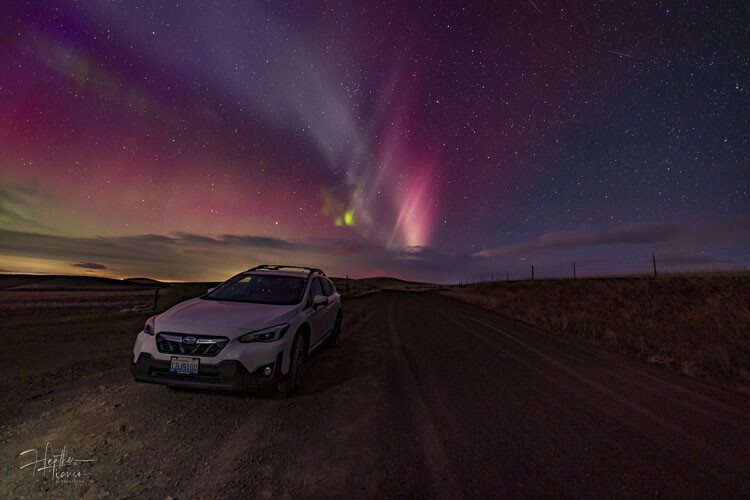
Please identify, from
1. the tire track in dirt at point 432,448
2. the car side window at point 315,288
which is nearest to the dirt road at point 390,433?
the tire track in dirt at point 432,448

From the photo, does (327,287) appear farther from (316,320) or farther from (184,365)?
(184,365)

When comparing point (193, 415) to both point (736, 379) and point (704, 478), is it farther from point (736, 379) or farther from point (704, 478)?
point (736, 379)

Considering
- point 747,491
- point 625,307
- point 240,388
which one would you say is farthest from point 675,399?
point 625,307

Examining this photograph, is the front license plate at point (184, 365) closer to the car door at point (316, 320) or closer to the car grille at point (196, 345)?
the car grille at point (196, 345)

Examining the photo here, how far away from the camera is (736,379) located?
5578 millimetres

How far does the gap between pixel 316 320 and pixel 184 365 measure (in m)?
2.29

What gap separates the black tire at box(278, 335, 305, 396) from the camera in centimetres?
447

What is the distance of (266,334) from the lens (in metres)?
4.18

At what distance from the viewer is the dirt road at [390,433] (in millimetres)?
2559

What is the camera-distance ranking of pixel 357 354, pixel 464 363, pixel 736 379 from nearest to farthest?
pixel 736 379
pixel 464 363
pixel 357 354

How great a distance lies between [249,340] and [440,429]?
8.18ft

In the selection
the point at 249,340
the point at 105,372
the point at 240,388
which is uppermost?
the point at 249,340

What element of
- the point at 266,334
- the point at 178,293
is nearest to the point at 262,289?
the point at 266,334

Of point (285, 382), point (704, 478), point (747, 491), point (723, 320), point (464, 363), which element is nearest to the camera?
point (747, 491)
